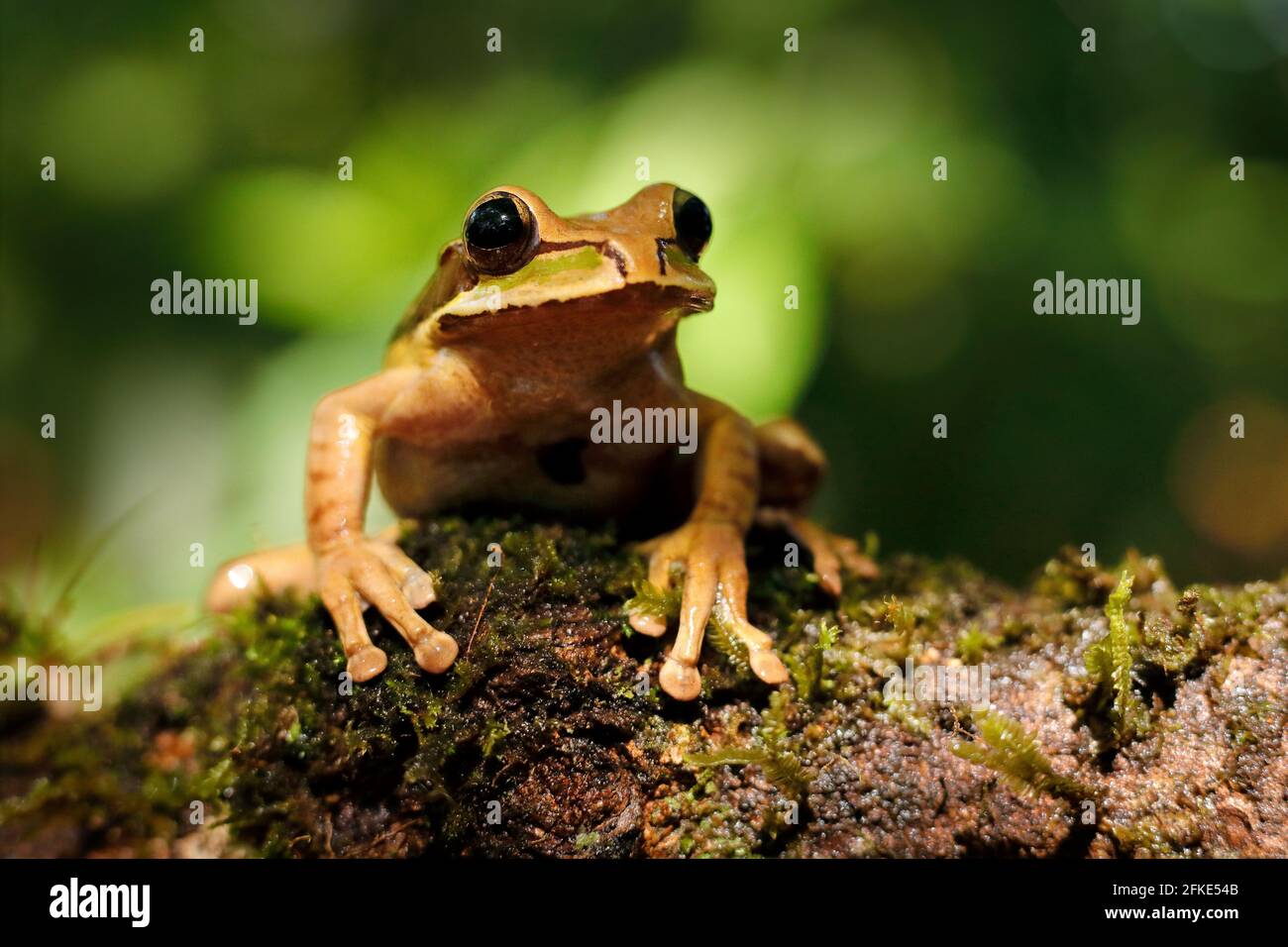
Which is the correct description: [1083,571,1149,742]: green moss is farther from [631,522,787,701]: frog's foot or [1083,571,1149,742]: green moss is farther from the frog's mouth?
the frog's mouth

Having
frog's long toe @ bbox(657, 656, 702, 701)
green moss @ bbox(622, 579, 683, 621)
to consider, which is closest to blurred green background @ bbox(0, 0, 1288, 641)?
green moss @ bbox(622, 579, 683, 621)

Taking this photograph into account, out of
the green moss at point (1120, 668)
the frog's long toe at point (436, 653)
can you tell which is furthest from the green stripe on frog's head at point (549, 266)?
the green moss at point (1120, 668)

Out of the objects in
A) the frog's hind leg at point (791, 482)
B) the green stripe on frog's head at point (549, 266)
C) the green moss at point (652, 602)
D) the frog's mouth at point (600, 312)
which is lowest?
the green moss at point (652, 602)

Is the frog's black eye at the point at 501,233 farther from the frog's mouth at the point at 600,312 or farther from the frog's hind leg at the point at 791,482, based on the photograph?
the frog's hind leg at the point at 791,482

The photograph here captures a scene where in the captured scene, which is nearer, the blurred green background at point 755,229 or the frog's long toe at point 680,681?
the frog's long toe at point 680,681

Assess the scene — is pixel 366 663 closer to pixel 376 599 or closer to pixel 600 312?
pixel 376 599

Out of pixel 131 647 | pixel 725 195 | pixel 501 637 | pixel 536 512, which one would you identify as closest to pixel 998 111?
pixel 725 195

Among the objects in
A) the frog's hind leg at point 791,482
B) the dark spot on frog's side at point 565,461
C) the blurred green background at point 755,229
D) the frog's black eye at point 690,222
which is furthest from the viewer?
the blurred green background at point 755,229
